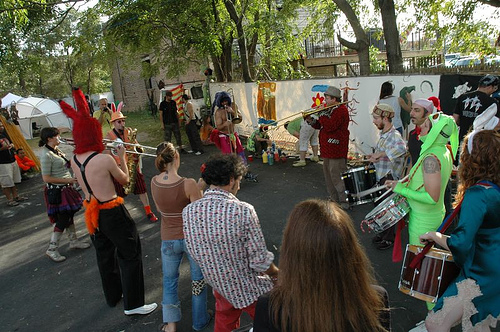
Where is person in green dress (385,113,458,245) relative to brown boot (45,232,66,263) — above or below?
above

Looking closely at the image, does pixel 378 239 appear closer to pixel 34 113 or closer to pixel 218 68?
pixel 218 68

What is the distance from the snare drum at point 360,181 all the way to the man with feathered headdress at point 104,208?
2.68 m

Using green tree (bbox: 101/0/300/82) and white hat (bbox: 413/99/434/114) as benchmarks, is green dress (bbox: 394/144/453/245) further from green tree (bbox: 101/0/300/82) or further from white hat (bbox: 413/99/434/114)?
green tree (bbox: 101/0/300/82)

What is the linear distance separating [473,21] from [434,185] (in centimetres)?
977

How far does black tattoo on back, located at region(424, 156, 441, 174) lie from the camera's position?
2.74 meters

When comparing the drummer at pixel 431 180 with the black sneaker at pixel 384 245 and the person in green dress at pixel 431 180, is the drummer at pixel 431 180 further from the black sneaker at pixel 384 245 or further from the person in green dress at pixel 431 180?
the black sneaker at pixel 384 245

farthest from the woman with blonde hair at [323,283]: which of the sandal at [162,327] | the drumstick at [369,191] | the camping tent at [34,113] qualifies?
the camping tent at [34,113]

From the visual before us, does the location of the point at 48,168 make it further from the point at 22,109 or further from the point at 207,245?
the point at 22,109

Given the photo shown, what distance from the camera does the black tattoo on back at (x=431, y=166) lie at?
2740mm

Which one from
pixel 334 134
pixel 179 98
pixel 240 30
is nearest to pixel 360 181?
pixel 334 134

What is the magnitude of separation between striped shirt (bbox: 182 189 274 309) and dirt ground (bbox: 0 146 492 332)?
1.38 m

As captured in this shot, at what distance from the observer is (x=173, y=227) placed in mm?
3258

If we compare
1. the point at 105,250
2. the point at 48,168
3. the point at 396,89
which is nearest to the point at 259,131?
the point at 396,89

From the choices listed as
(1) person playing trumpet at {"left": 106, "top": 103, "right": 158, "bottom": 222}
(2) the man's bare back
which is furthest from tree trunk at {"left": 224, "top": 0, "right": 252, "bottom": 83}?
(2) the man's bare back
